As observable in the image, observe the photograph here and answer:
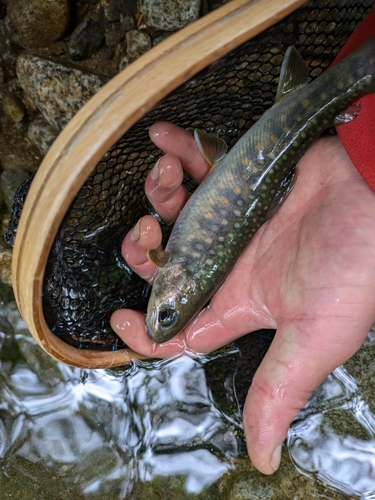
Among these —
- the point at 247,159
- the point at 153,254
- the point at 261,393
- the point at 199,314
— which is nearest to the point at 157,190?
→ the point at 153,254

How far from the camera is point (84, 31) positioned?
3.27 m

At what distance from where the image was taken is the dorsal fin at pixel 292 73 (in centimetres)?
225

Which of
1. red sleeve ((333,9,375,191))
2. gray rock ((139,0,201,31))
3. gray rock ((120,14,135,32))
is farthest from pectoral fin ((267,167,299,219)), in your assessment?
gray rock ((120,14,135,32))

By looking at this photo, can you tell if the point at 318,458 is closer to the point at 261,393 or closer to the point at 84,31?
the point at 261,393

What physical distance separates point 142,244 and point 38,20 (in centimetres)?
199

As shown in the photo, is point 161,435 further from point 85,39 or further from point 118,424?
point 85,39

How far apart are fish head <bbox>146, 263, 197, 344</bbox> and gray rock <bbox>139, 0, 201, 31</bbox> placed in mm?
1821

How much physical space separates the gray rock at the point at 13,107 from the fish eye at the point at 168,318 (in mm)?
2138

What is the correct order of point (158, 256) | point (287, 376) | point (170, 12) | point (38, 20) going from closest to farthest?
point (287, 376)
point (158, 256)
point (170, 12)
point (38, 20)

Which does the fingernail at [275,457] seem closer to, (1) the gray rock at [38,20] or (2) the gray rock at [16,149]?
(2) the gray rock at [16,149]

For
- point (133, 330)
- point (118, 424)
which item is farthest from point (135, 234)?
point (118, 424)

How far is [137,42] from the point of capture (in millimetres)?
3219

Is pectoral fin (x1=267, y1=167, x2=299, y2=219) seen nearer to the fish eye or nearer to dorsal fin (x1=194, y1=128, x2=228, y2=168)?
dorsal fin (x1=194, y1=128, x2=228, y2=168)

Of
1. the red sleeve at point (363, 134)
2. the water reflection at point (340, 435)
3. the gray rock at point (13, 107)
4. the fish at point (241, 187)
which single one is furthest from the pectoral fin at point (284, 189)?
the gray rock at point (13, 107)
